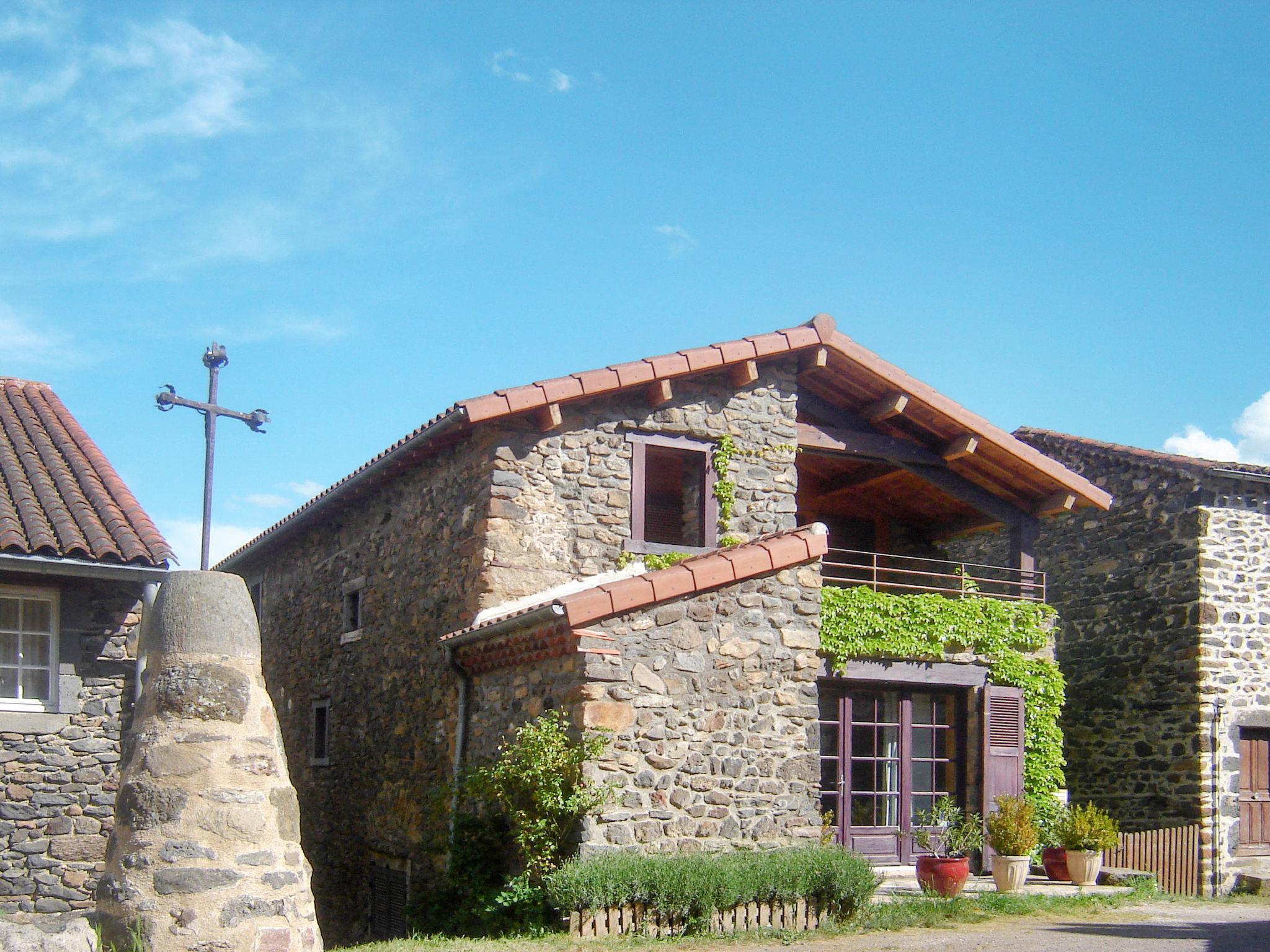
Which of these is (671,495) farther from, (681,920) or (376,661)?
(681,920)

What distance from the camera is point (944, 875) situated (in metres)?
12.1

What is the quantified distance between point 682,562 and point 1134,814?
916cm

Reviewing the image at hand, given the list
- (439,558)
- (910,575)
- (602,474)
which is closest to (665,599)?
(602,474)

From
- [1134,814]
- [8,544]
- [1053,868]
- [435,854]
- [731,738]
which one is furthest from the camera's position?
[1134,814]

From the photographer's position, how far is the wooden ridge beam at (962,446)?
15.2m

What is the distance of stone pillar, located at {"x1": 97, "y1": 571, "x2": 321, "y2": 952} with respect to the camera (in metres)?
6.33

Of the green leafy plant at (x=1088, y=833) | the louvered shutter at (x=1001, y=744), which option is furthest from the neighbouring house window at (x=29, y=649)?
the green leafy plant at (x=1088, y=833)

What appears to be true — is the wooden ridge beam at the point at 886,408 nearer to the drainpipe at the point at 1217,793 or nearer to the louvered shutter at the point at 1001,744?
the louvered shutter at the point at 1001,744

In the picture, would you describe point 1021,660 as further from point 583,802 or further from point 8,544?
point 8,544

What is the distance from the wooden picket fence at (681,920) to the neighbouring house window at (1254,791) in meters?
8.31

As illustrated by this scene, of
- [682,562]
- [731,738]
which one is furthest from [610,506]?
[731,738]

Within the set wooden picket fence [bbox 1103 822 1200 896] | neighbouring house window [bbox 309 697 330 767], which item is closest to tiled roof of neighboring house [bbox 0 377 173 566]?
Result: neighbouring house window [bbox 309 697 330 767]

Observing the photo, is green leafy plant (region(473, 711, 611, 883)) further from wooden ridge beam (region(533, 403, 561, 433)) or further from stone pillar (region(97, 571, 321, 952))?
stone pillar (region(97, 571, 321, 952))

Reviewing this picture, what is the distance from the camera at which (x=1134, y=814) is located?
55.4 feet
